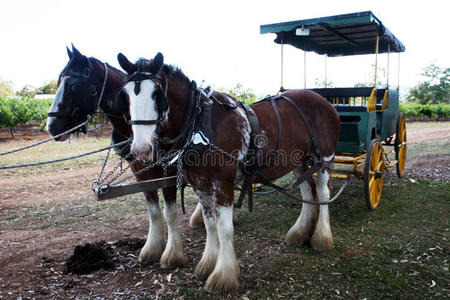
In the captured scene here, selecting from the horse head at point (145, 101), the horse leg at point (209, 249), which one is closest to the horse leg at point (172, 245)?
the horse leg at point (209, 249)

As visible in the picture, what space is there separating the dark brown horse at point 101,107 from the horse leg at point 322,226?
5.04 ft

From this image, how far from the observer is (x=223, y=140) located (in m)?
2.70

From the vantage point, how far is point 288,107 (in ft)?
11.6

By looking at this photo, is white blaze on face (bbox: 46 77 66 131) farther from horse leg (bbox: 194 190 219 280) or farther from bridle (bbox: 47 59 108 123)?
horse leg (bbox: 194 190 219 280)

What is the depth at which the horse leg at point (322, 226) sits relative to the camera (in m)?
3.66

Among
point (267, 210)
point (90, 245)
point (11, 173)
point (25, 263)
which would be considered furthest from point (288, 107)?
point (11, 173)

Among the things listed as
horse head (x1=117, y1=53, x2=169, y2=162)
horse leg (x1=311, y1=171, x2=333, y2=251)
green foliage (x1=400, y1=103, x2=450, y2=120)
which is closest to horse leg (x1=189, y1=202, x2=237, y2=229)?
horse leg (x1=311, y1=171, x2=333, y2=251)

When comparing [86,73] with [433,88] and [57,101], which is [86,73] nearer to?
[57,101]

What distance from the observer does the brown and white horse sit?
88.1 inches

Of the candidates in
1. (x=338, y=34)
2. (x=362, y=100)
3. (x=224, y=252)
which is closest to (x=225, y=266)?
(x=224, y=252)

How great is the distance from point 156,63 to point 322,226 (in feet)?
8.73

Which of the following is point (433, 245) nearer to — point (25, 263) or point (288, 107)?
point (288, 107)

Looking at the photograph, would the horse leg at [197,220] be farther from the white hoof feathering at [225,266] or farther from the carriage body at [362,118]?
the carriage body at [362,118]

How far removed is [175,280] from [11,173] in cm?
672
